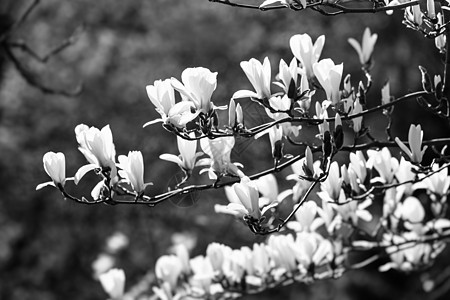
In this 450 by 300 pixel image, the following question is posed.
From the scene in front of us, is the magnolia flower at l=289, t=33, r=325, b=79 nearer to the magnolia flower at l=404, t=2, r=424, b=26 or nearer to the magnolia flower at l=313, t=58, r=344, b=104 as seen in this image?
the magnolia flower at l=313, t=58, r=344, b=104

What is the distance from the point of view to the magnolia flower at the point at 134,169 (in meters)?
1.90

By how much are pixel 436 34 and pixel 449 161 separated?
1.14ft

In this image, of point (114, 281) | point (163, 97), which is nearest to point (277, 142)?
point (163, 97)

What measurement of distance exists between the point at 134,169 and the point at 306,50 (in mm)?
530

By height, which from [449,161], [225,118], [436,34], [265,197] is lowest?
[225,118]

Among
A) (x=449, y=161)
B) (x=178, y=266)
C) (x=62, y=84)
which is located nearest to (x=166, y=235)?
(x=62, y=84)

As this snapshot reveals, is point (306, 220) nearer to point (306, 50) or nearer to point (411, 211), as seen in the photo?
point (411, 211)

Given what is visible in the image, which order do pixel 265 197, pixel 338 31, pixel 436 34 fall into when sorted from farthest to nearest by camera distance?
pixel 338 31 < pixel 265 197 < pixel 436 34

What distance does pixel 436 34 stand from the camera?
178 centimetres

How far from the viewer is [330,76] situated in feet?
6.14

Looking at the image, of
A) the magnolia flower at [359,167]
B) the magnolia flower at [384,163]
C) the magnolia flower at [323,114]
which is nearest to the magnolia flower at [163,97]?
the magnolia flower at [323,114]

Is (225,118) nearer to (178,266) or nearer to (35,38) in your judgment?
(35,38)

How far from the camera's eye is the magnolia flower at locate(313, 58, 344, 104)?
187 cm

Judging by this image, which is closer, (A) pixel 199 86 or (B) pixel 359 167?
(A) pixel 199 86
